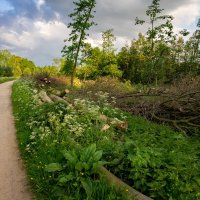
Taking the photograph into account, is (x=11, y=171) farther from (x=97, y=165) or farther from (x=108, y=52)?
(x=108, y=52)

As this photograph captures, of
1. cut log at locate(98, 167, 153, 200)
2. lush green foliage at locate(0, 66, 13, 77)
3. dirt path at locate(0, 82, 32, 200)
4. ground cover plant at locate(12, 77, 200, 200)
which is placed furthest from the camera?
lush green foliage at locate(0, 66, 13, 77)

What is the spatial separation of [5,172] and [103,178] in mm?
2228

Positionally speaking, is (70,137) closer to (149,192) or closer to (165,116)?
(149,192)

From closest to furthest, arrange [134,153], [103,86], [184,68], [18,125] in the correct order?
[134,153], [18,125], [103,86], [184,68]

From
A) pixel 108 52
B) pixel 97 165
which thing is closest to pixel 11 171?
pixel 97 165

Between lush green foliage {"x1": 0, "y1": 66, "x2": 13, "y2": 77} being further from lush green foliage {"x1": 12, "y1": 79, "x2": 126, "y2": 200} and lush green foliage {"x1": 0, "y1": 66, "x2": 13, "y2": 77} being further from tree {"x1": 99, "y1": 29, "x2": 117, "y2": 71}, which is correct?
lush green foliage {"x1": 12, "y1": 79, "x2": 126, "y2": 200}

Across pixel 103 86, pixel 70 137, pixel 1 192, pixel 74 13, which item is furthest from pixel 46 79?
pixel 1 192

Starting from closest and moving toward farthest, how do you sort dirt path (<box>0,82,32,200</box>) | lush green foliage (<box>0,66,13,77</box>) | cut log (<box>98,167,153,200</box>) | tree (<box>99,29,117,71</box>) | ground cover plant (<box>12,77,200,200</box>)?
cut log (<box>98,167,153,200</box>) < ground cover plant (<box>12,77,200,200</box>) < dirt path (<box>0,82,32,200</box>) < tree (<box>99,29,117,71</box>) < lush green foliage (<box>0,66,13,77</box>)

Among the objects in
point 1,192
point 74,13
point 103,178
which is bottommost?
point 1,192

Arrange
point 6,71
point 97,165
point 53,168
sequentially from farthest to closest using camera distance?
point 6,71 → point 53,168 → point 97,165

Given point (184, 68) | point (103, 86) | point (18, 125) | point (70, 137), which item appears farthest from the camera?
point (184, 68)

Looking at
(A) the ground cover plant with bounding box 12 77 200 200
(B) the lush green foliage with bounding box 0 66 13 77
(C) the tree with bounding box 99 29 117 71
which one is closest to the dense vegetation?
(A) the ground cover plant with bounding box 12 77 200 200

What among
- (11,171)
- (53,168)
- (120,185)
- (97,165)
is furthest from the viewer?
(11,171)

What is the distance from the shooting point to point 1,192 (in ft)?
16.7
